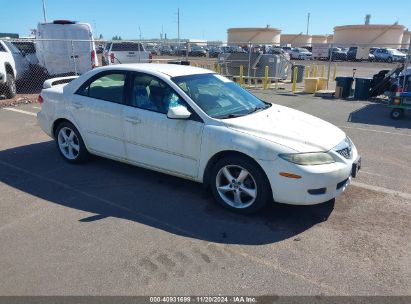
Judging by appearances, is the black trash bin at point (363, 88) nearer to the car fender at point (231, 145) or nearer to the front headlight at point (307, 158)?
the front headlight at point (307, 158)

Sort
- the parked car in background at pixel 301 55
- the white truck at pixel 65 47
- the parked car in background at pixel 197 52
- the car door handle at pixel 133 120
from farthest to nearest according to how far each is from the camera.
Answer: the parked car in background at pixel 197 52, the parked car in background at pixel 301 55, the white truck at pixel 65 47, the car door handle at pixel 133 120

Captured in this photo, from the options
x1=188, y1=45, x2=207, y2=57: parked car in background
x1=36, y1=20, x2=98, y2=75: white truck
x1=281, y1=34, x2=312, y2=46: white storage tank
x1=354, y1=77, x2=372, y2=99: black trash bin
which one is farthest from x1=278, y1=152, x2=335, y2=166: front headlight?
x1=281, y1=34, x2=312, y2=46: white storage tank

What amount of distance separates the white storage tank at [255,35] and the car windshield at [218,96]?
61700mm

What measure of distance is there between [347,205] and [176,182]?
2.14 metres

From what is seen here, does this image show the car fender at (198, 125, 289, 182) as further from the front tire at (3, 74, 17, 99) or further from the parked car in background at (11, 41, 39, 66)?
the parked car in background at (11, 41, 39, 66)

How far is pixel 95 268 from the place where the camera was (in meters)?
3.07

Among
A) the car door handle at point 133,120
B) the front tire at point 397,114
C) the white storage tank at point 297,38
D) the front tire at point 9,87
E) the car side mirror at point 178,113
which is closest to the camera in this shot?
the car side mirror at point 178,113

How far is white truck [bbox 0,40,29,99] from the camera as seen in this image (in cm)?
1085

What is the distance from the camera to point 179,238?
354 centimetres

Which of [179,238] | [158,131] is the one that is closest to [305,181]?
[179,238]

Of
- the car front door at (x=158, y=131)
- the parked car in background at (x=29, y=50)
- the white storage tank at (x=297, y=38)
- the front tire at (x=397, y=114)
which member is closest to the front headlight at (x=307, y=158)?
the car front door at (x=158, y=131)

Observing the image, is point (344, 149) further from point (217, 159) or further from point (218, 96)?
point (218, 96)

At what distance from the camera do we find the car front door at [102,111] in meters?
4.80

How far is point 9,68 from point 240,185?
34.0 ft
